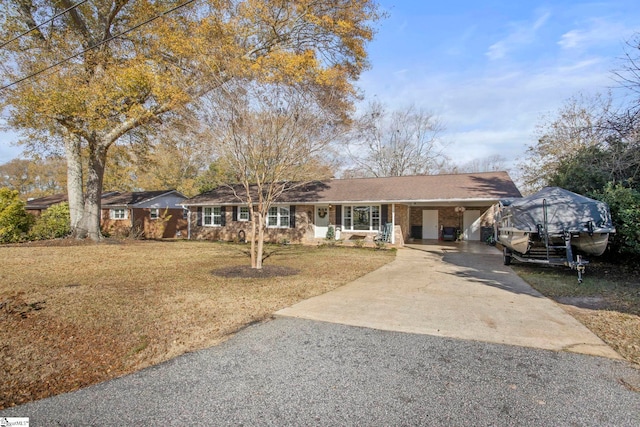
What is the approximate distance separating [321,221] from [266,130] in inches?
374

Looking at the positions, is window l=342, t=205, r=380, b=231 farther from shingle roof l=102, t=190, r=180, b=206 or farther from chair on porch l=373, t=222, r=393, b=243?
shingle roof l=102, t=190, r=180, b=206

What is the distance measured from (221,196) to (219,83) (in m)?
12.6

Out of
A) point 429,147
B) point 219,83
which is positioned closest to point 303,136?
point 219,83

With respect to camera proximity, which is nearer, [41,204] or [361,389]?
[361,389]

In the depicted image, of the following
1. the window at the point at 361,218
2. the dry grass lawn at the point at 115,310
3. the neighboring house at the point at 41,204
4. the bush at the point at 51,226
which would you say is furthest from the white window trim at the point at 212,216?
the neighboring house at the point at 41,204

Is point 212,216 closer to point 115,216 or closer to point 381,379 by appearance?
point 115,216

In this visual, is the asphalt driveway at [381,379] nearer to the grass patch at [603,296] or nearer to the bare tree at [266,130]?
the grass patch at [603,296]

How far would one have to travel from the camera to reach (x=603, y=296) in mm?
6414

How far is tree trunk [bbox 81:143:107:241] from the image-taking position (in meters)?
15.6

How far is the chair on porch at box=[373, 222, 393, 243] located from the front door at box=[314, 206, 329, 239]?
291 cm

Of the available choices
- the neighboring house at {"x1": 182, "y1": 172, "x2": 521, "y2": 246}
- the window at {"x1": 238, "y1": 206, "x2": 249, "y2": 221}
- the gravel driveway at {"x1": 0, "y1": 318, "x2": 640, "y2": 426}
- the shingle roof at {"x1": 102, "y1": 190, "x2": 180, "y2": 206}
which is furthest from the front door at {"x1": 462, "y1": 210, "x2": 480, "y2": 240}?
the shingle roof at {"x1": 102, "y1": 190, "x2": 180, "y2": 206}

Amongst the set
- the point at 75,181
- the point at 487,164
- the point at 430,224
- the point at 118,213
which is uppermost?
the point at 487,164

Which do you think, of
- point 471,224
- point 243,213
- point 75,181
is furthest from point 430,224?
point 75,181

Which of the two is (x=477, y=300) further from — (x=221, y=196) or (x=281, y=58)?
(x=221, y=196)
